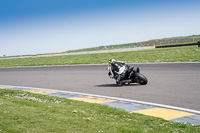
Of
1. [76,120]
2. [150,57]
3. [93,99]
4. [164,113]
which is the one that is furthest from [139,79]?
[150,57]

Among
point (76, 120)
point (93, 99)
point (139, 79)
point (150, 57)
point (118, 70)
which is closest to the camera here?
point (76, 120)

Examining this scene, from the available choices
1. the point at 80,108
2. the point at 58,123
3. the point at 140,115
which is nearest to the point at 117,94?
the point at 80,108

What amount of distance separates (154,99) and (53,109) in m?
3.28

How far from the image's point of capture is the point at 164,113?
7.11 metres

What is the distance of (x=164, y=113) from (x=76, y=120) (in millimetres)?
2289

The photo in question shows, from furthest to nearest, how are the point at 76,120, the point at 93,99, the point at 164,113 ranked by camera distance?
the point at 93,99, the point at 164,113, the point at 76,120

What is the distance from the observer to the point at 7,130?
18.2ft

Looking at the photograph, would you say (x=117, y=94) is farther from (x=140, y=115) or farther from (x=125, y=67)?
(x=140, y=115)

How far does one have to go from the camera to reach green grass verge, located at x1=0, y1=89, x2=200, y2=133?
5.54 meters

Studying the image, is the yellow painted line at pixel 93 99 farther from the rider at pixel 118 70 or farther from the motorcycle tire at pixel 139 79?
the motorcycle tire at pixel 139 79

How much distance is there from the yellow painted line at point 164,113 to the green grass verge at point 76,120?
46cm

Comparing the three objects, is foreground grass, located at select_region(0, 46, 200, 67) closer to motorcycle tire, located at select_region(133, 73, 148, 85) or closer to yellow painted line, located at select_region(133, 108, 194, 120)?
motorcycle tire, located at select_region(133, 73, 148, 85)

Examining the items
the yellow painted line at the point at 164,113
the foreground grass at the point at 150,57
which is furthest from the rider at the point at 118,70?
the foreground grass at the point at 150,57

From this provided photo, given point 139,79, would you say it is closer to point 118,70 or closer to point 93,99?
point 118,70
